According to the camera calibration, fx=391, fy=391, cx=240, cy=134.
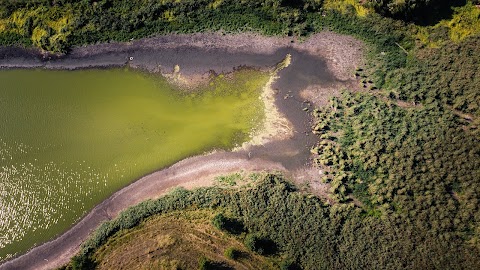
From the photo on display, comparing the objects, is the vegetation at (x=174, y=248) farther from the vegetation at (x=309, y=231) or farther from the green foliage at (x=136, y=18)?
the green foliage at (x=136, y=18)

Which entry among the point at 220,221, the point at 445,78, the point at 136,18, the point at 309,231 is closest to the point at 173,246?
the point at 220,221

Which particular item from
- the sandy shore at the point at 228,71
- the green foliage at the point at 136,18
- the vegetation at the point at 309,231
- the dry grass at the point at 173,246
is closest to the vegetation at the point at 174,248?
the dry grass at the point at 173,246

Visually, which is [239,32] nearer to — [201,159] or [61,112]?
[201,159]

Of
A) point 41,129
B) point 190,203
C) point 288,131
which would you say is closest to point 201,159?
point 190,203

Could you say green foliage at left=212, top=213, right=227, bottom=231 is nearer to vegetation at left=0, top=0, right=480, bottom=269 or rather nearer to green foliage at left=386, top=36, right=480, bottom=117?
vegetation at left=0, top=0, right=480, bottom=269

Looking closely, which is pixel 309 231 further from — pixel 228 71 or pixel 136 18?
pixel 136 18

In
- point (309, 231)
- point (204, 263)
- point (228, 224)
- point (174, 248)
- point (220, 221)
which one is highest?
point (220, 221)
